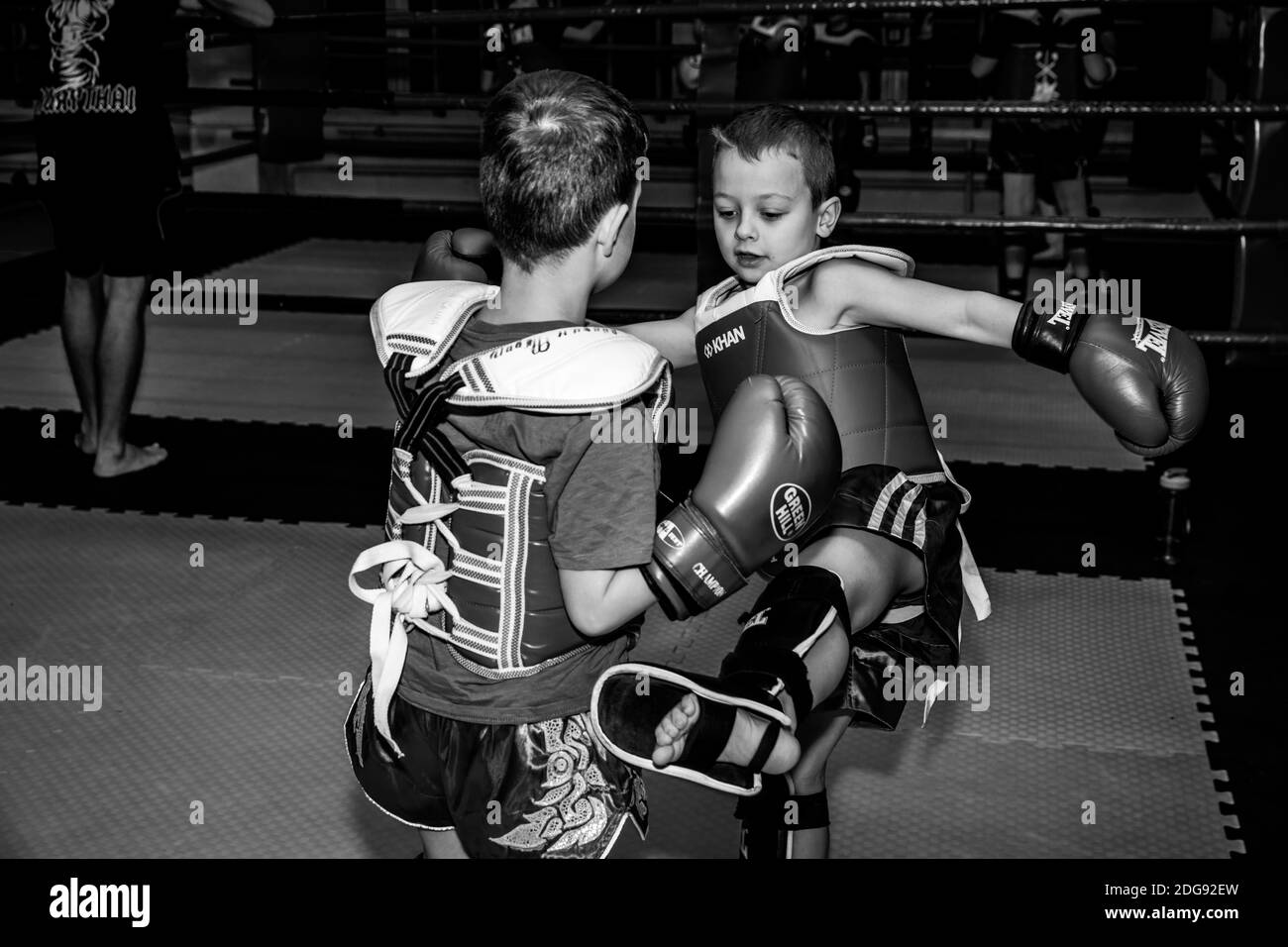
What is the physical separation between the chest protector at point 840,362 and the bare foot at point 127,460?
2.46 metres

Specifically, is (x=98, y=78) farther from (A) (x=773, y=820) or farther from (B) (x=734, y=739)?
(B) (x=734, y=739)

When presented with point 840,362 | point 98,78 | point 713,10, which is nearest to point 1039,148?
point 713,10

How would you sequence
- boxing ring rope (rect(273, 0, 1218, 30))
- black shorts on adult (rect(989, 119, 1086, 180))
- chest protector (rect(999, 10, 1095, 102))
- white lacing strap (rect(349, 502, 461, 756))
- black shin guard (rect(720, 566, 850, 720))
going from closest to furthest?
white lacing strap (rect(349, 502, 461, 756)) → black shin guard (rect(720, 566, 850, 720)) → boxing ring rope (rect(273, 0, 1218, 30)) → chest protector (rect(999, 10, 1095, 102)) → black shorts on adult (rect(989, 119, 1086, 180))

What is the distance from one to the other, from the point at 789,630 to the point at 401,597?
0.50 metres

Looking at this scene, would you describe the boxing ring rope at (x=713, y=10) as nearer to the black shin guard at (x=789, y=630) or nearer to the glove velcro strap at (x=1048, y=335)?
the glove velcro strap at (x=1048, y=335)

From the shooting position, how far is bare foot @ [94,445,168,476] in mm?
4000

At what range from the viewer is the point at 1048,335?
2.01m

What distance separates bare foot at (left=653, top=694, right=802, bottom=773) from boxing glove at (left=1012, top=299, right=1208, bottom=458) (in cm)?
71

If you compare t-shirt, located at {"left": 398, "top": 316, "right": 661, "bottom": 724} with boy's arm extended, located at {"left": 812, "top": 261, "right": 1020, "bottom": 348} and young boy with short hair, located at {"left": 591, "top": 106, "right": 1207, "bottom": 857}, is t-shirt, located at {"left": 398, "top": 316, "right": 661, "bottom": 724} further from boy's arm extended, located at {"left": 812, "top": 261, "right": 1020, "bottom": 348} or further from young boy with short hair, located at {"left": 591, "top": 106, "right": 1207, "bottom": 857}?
boy's arm extended, located at {"left": 812, "top": 261, "right": 1020, "bottom": 348}

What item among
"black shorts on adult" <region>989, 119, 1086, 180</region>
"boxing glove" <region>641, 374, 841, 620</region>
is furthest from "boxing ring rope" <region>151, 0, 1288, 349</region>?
"boxing glove" <region>641, 374, 841, 620</region>

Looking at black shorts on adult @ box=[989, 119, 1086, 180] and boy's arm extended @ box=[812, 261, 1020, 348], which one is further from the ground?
black shorts on adult @ box=[989, 119, 1086, 180]

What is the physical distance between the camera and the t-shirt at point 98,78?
3.84 meters

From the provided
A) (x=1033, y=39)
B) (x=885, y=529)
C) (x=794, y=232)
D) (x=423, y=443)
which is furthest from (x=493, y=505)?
(x=1033, y=39)
